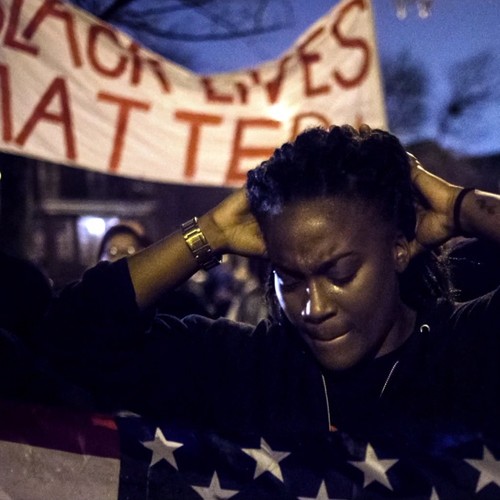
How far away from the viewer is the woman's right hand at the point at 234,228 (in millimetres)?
2076

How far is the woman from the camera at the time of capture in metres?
1.83

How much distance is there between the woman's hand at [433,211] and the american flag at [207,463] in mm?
471

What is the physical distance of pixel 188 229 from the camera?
2.10 m

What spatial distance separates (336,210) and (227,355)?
470mm

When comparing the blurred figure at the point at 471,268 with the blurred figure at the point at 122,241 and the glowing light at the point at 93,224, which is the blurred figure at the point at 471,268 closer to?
the blurred figure at the point at 122,241

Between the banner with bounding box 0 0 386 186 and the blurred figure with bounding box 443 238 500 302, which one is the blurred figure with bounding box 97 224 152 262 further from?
the blurred figure with bounding box 443 238 500 302

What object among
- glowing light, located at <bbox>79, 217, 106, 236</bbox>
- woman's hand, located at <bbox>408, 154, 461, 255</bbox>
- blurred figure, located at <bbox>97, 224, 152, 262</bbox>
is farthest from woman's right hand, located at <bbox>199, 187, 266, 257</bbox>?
glowing light, located at <bbox>79, 217, 106, 236</bbox>

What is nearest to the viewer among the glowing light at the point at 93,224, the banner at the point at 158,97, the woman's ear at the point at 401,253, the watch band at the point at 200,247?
the woman's ear at the point at 401,253

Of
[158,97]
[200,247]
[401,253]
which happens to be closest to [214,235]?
[200,247]

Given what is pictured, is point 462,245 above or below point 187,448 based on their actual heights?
above

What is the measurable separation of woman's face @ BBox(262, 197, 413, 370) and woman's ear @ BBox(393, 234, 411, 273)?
0.04 meters

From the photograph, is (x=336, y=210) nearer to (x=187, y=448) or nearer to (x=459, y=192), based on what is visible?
(x=459, y=192)

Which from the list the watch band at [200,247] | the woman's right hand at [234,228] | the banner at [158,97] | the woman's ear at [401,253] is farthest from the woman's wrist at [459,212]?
the banner at [158,97]

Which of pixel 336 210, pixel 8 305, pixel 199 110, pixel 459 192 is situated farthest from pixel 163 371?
pixel 199 110
